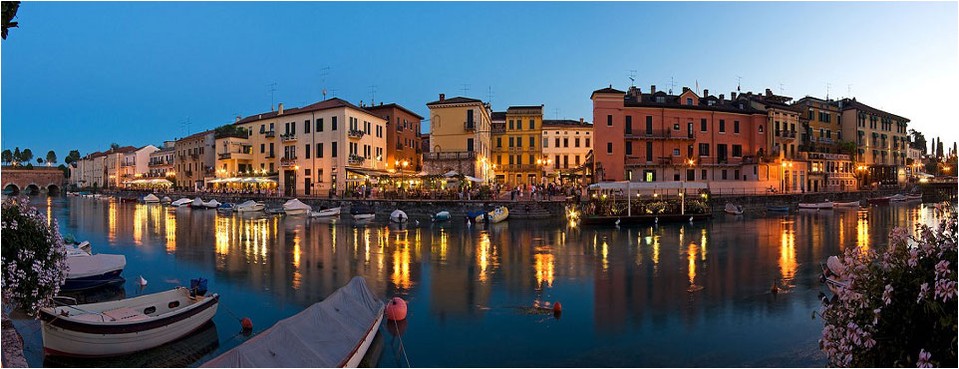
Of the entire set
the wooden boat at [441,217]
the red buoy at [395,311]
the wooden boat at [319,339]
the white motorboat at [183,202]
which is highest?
the white motorboat at [183,202]

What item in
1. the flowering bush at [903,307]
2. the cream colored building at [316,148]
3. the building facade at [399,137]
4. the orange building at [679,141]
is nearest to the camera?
the flowering bush at [903,307]

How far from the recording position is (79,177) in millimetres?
138625

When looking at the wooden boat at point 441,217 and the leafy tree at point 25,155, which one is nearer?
the wooden boat at point 441,217

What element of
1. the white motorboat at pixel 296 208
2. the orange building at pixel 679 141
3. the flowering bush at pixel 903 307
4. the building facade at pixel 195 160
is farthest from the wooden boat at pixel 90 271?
the building facade at pixel 195 160

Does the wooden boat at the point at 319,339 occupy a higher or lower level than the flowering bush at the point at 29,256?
lower

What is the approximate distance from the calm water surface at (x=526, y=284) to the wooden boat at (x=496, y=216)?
3.43 metres

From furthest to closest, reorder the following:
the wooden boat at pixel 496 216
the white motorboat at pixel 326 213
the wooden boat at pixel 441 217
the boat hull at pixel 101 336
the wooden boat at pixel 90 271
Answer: the white motorboat at pixel 326 213, the wooden boat at pixel 441 217, the wooden boat at pixel 496 216, the wooden boat at pixel 90 271, the boat hull at pixel 101 336

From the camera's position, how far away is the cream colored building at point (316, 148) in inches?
2224

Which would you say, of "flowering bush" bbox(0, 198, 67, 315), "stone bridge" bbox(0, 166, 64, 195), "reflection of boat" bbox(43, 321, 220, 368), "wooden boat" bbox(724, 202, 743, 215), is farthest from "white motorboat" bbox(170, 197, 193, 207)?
"stone bridge" bbox(0, 166, 64, 195)

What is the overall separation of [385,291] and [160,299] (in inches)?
274

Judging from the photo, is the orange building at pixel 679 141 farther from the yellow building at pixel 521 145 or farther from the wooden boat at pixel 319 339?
the wooden boat at pixel 319 339

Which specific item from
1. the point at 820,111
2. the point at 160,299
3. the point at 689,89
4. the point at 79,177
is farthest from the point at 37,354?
the point at 79,177

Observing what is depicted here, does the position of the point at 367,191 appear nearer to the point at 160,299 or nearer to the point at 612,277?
the point at 612,277

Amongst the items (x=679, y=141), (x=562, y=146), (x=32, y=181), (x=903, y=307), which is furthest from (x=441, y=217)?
(x=32, y=181)
